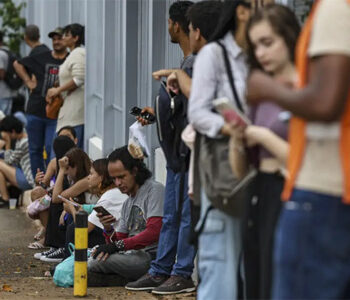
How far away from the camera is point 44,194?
38.1ft

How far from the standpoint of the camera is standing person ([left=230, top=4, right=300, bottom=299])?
4.52 metres

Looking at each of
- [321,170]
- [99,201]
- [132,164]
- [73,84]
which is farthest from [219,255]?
[73,84]

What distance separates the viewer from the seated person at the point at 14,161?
1501 centimetres

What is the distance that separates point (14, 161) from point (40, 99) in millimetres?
1243

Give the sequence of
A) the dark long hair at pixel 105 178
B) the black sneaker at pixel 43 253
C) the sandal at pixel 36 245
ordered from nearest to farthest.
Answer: the dark long hair at pixel 105 178 < the black sneaker at pixel 43 253 < the sandal at pixel 36 245

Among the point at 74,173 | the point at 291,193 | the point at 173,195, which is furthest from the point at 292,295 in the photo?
the point at 74,173

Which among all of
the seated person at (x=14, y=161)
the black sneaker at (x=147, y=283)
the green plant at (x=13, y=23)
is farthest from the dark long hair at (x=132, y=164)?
Result: the green plant at (x=13, y=23)

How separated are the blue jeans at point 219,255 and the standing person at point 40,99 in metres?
8.87

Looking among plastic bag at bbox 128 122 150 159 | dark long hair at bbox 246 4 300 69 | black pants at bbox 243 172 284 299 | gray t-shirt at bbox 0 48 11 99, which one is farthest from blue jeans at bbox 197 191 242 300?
gray t-shirt at bbox 0 48 11 99

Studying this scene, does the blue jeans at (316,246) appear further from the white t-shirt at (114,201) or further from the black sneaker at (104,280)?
the white t-shirt at (114,201)

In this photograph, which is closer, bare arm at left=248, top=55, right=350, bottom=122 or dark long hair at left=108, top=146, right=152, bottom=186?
bare arm at left=248, top=55, right=350, bottom=122

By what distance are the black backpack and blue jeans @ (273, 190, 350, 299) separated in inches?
127

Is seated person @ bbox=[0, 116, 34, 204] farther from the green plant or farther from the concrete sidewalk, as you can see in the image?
the green plant

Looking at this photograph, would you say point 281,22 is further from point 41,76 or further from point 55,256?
point 41,76
